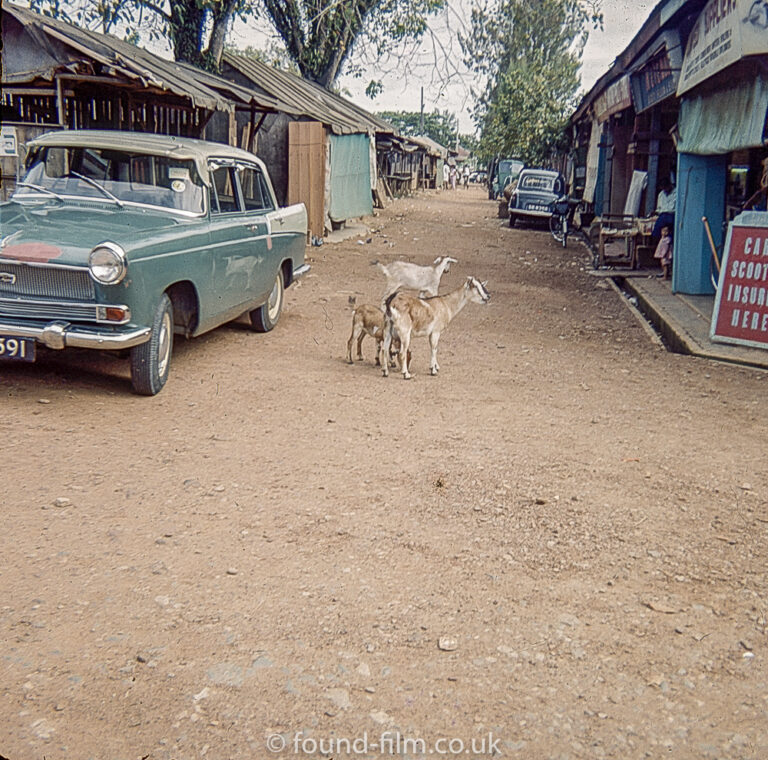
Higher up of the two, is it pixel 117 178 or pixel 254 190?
pixel 117 178

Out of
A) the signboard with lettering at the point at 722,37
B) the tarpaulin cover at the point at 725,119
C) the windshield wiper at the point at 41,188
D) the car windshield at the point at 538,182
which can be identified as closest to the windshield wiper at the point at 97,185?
the windshield wiper at the point at 41,188

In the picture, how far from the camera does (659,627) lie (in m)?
3.25

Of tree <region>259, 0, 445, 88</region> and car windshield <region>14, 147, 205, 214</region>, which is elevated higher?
tree <region>259, 0, 445, 88</region>

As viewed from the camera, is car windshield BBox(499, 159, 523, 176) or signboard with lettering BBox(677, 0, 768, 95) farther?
car windshield BBox(499, 159, 523, 176)

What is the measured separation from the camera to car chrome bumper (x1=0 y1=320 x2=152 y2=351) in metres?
5.34

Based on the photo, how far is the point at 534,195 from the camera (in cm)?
2416

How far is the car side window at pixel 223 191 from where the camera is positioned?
23.2 ft

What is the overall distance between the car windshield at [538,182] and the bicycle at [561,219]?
8.42 feet

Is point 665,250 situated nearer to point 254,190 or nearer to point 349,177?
point 254,190

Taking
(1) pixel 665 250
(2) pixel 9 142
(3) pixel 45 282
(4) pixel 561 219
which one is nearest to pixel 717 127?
(1) pixel 665 250

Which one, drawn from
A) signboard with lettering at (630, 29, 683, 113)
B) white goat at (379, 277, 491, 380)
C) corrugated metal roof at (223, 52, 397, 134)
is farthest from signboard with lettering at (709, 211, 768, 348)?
corrugated metal roof at (223, 52, 397, 134)

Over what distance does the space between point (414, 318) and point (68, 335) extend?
2.71 meters

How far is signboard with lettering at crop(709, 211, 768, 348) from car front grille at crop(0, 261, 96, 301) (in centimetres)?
600

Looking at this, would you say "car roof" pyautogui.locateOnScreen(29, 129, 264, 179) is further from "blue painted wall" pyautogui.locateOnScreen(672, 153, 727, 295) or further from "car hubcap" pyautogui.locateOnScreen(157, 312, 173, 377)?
"blue painted wall" pyautogui.locateOnScreen(672, 153, 727, 295)
